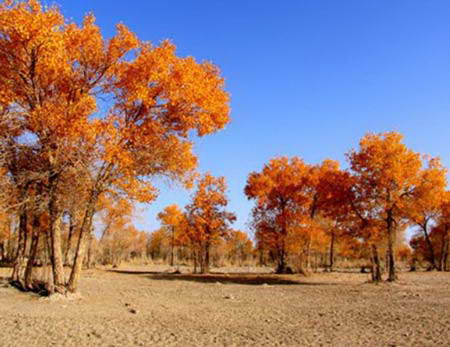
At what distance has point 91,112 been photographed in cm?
1405

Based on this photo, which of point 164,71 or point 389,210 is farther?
point 389,210

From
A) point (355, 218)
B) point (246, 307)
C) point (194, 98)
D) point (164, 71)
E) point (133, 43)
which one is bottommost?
point (246, 307)

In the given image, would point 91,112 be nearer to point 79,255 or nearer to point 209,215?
point 79,255

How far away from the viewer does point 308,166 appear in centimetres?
4009

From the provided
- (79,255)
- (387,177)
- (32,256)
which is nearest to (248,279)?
(387,177)

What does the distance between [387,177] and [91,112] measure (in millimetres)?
18213

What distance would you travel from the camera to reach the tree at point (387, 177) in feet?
79.5

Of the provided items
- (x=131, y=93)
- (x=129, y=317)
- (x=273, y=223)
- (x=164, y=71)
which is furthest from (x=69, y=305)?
(x=273, y=223)

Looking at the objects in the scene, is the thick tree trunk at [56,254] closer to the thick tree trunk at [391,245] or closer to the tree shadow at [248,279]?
the tree shadow at [248,279]

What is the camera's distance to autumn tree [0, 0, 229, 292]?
13.5 metres

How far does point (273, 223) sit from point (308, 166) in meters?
7.13

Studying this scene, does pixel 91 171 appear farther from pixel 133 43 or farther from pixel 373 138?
pixel 373 138

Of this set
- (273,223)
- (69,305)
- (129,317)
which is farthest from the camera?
(273,223)

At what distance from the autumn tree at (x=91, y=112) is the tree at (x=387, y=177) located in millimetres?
12644
